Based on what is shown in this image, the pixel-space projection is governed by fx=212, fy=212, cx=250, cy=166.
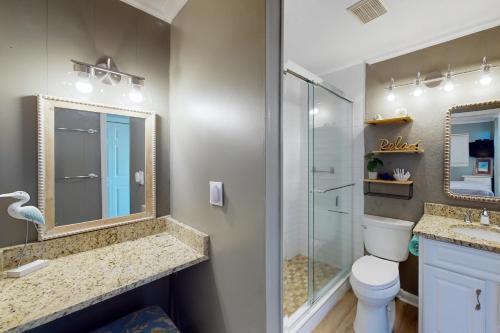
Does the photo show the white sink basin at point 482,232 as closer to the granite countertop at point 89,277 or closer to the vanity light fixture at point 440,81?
the vanity light fixture at point 440,81

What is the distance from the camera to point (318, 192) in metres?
2.09

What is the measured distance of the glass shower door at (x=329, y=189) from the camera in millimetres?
2037

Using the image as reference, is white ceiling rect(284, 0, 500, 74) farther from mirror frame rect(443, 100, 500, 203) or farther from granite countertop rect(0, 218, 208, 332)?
granite countertop rect(0, 218, 208, 332)

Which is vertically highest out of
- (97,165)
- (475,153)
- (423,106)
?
(423,106)

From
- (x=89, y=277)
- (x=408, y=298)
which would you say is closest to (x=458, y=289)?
(x=408, y=298)

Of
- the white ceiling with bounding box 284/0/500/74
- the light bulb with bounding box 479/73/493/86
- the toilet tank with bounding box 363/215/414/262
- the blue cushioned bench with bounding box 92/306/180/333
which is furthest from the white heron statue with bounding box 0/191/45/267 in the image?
the light bulb with bounding box 479/73/493/86

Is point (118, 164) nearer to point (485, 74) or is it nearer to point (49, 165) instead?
point (49, 165)

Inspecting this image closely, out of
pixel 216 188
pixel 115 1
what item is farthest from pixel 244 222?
pixel 115 1

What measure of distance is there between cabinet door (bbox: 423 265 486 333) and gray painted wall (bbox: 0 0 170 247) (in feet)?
7.50

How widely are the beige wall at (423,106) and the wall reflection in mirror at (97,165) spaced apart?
2183mm

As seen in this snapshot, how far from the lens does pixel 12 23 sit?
3.26 ft

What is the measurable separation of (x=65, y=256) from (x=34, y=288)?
280mm

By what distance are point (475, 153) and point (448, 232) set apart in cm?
77

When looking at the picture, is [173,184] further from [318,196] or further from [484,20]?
[484,20]
